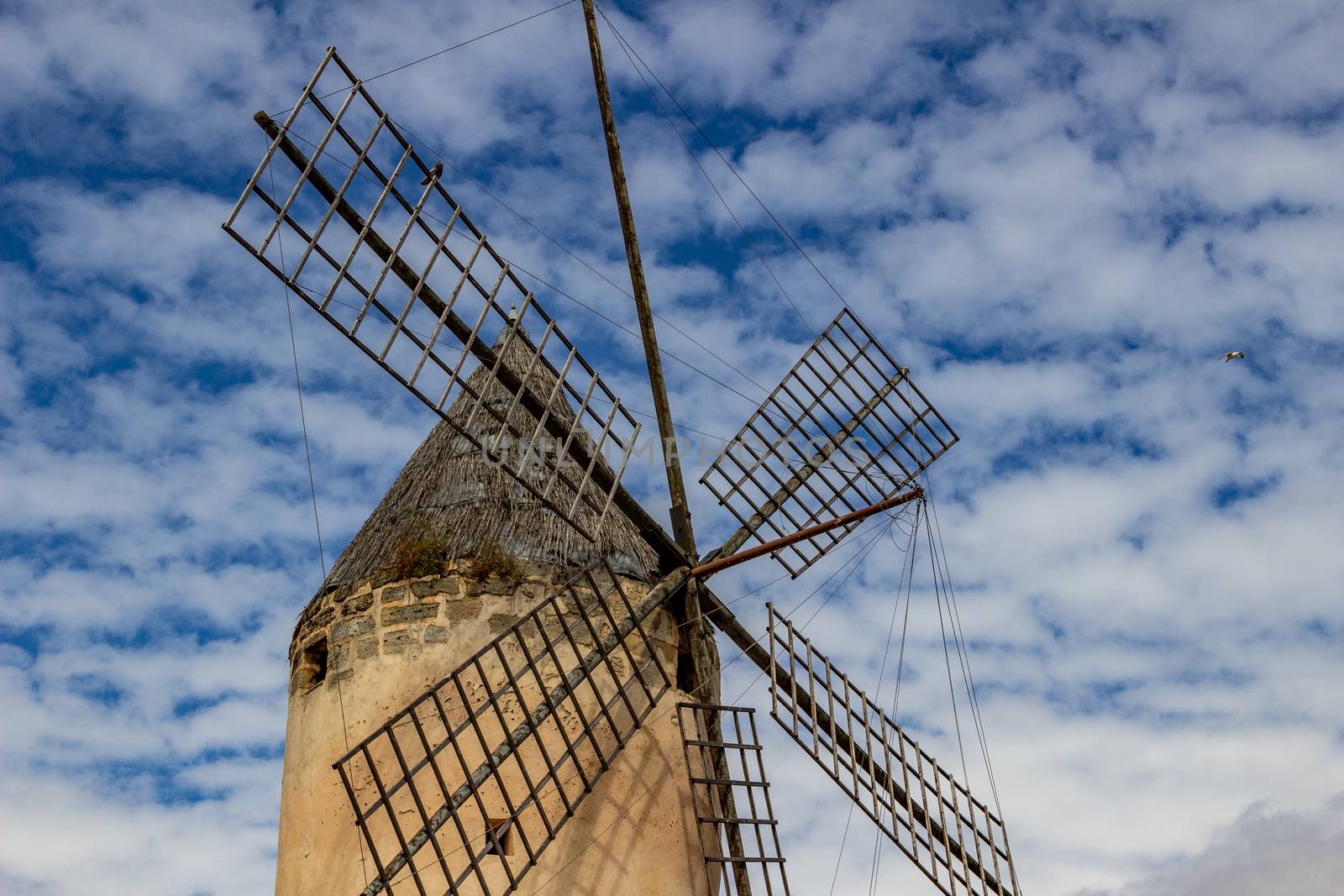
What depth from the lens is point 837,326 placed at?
Answer: 7.62 m

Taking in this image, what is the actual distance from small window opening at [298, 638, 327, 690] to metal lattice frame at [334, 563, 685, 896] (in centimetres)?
56

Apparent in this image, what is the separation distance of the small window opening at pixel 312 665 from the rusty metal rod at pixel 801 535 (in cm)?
162

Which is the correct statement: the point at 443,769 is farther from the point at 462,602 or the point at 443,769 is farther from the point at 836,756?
the point at 836,756

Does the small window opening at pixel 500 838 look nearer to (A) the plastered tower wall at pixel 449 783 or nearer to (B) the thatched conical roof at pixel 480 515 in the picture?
(A) the plastered tower wall at pixel 449 783

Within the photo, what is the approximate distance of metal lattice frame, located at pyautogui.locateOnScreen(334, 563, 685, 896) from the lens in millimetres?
4887

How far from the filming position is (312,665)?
229 inches

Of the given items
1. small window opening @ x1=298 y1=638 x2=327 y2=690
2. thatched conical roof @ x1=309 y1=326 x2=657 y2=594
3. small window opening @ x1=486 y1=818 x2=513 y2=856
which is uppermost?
thatched conical roof @ x1=309 y1=326 x2=657 y2=594

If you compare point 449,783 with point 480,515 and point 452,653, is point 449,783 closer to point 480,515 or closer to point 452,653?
point 452,653

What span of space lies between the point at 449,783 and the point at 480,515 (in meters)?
1.20

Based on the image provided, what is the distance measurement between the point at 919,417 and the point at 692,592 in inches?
77.9

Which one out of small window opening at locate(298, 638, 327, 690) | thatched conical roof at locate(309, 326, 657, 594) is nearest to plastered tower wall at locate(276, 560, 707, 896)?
small window opening at locate(298, 638, 327, 690)

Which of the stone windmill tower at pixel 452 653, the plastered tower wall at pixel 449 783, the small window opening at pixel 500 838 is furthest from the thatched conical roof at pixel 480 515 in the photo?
the small window opening at pixel 500 838

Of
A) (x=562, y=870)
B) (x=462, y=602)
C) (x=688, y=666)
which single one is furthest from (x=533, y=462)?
(x=562, y=870)

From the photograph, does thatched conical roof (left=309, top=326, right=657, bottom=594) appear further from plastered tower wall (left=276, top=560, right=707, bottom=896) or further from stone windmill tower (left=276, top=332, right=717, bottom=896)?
plastered tower wall (left=276, top=560, right=707, bottom=896)
